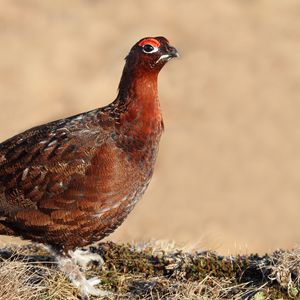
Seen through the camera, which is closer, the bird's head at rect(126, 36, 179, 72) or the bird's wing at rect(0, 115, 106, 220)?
the bird's wing at rect(0, 115, 106, 220)

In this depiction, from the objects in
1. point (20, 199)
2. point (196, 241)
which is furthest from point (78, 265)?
point (196, 241)

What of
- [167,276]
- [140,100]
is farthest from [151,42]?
[167,276]

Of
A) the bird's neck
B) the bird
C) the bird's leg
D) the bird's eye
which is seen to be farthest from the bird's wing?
the bird's eye

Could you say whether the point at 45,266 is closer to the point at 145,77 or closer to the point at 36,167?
the point at 36,167

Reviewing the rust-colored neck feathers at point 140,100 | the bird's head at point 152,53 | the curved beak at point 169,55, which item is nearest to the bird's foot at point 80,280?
the rust-colored neck feathers at point 140,100

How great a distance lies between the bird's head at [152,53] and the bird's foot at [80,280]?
198 cm

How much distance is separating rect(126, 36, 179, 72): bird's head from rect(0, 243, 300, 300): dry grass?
75.3 inches

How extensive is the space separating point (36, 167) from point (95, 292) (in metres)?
1.27

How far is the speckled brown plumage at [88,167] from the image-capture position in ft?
21.0

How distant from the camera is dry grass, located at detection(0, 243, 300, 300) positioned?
620cm

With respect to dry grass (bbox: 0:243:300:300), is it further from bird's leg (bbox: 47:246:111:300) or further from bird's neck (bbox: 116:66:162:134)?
bird's neck (bbox: 116:66:162:134)

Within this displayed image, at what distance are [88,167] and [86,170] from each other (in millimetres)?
33

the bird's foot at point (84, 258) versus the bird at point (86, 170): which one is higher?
the bird at point (86, 170)

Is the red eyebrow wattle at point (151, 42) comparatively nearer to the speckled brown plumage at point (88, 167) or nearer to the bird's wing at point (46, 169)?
the speckled brown plumage at point (88, 167)
